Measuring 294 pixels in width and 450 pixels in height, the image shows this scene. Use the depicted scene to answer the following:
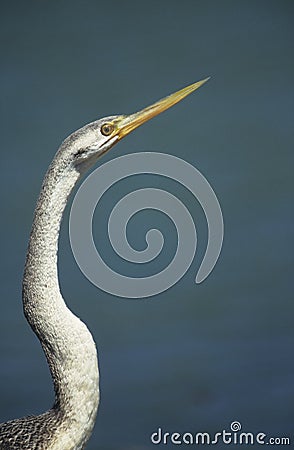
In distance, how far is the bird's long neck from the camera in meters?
2.04

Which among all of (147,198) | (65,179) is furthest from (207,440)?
(65,179)

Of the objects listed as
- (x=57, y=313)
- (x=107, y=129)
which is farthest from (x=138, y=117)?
(x=57, y=313)

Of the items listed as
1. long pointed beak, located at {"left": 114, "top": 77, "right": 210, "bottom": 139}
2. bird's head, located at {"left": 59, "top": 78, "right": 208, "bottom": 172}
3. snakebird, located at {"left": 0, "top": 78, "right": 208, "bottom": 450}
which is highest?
long pointed beak, located at {"left": 114, "top": 77, "right": 210, "bottom": 139}

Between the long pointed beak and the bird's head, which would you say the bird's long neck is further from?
the long pointed beak

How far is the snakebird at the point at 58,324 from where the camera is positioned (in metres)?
2.04

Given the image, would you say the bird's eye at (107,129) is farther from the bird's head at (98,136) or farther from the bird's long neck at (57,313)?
the bird's long neck at (57,313)

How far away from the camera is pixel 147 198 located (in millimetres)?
3729

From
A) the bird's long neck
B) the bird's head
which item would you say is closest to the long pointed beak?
the bird's head

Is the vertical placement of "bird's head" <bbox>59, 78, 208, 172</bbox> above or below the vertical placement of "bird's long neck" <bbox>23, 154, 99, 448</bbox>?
above

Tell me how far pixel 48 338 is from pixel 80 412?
17 cm

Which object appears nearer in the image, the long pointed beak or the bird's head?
the bird's head

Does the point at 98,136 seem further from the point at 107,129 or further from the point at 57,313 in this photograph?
the point at 57,313

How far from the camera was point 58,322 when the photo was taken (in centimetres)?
204

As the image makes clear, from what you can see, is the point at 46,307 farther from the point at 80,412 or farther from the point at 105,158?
the point at 105,158
